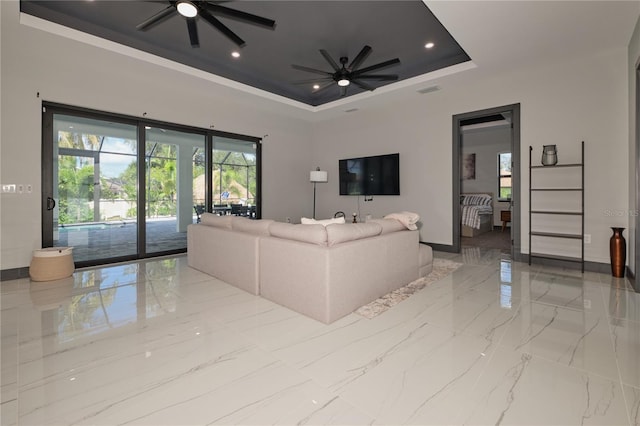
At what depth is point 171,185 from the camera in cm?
532

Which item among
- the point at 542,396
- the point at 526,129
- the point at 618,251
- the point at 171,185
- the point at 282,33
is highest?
the point at 282,33

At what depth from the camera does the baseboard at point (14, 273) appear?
365cm

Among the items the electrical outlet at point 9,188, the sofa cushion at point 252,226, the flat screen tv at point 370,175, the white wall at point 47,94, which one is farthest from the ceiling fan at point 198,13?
the flat screen tv at point 370,175

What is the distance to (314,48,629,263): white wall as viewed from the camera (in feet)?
12.6

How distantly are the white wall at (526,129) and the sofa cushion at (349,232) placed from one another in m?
2.99

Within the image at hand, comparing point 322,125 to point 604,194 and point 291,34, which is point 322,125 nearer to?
point 291,34

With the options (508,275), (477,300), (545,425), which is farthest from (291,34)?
(545,425)

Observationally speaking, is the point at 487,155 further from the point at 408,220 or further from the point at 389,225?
the point at 389,225

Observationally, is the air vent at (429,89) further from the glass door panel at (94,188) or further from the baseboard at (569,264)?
the glass door panel at (94,188)

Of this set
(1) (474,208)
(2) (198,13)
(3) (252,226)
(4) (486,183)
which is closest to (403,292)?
(3) (252,226)

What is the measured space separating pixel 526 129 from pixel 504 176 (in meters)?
4.84

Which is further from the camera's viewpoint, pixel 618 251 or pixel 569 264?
pixel 569 264

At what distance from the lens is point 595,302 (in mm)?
2828

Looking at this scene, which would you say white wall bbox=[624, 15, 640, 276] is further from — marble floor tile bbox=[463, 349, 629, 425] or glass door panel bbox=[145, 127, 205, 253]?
glass door panel bbox=[145, 127, 205, 253]
